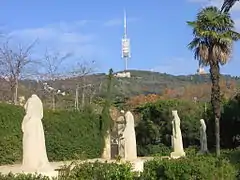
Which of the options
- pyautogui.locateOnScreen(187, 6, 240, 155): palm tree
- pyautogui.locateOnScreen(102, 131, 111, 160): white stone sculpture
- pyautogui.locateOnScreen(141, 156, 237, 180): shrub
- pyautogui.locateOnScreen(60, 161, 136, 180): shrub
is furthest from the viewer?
pyautogui.locateOnScreen(102, 131, 111, 160): white stone sculpture

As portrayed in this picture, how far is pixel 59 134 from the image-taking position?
28984mm

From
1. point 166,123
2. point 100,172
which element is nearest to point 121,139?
point 100,172

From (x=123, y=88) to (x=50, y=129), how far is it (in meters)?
38.5

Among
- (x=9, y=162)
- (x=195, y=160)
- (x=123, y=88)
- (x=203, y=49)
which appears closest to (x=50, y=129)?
(x=9, y=162)

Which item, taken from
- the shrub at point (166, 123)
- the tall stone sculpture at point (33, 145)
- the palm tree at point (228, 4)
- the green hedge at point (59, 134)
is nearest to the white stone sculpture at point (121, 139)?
the green hedge at point (59, 134)

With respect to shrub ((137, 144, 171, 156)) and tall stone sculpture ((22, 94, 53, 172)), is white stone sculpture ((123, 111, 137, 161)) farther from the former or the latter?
shrub ((137, 144, 171, 156))

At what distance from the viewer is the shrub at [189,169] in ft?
34.6

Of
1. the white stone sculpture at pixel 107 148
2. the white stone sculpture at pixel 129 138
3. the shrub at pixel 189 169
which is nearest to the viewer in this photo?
the shrub at pixel 189 169

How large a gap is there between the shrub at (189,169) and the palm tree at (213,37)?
50.0 feet

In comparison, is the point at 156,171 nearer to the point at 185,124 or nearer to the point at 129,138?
the point at 129,138

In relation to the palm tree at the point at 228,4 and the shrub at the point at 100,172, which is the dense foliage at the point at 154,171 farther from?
the palm tree at the point at 228,4

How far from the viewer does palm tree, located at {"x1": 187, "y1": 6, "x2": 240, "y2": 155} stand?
27.0m

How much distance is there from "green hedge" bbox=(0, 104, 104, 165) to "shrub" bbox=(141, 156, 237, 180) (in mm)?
12680

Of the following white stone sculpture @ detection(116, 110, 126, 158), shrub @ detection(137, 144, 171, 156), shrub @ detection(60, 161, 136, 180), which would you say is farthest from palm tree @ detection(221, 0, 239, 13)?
shrub @ detection(137, 144, 171, 156)
